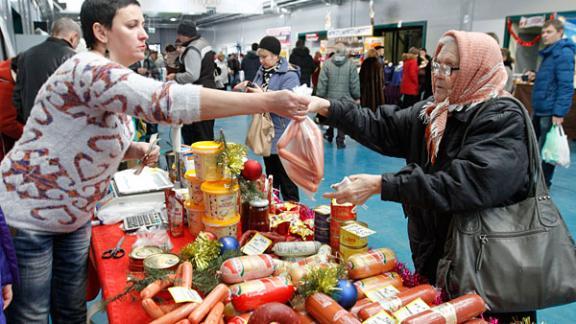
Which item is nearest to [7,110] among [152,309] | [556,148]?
[152,309]

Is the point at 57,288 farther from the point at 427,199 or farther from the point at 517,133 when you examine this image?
the point at 517,133

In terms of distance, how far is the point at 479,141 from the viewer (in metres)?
1.37

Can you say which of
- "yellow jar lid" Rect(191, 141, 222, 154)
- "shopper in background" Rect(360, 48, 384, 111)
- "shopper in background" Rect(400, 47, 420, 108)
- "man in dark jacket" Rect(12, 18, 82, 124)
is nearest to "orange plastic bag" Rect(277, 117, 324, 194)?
"yellow jar lid" Rect(191, 141, 222, 154)

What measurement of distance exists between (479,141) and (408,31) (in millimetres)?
12687

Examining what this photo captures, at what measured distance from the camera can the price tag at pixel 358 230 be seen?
1.56 m

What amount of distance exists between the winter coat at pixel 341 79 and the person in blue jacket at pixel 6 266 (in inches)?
216

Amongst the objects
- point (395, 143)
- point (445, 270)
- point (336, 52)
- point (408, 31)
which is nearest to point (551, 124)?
point (336, 52)

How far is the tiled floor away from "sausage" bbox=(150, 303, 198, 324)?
1.39 meters

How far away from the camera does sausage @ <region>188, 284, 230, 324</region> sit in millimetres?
1201

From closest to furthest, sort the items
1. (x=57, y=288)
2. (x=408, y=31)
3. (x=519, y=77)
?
(x=57, y=288) → (x=519, y=77) → (x=408, y=31)

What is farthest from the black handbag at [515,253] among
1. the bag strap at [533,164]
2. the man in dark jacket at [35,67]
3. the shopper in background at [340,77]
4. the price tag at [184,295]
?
the shopper in background at [340,77]

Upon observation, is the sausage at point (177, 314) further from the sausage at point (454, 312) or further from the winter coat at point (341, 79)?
the winter coat at point (341, 79)

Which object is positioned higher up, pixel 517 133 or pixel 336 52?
pixel 336 52

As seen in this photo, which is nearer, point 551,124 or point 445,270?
point 445,270
